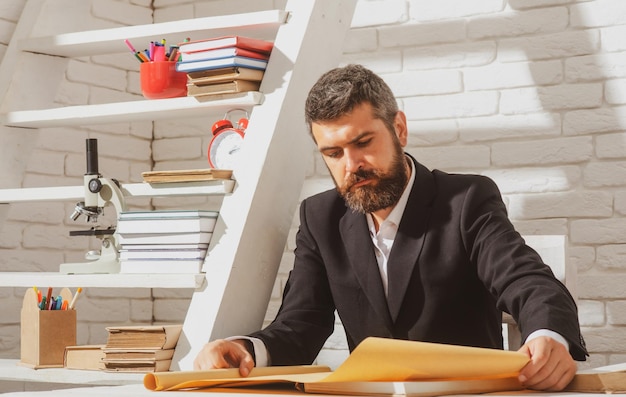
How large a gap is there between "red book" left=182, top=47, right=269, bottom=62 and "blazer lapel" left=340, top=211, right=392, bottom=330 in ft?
1.59

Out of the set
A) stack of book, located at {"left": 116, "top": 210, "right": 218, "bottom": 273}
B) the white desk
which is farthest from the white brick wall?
the white desk

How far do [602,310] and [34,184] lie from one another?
1824 mm

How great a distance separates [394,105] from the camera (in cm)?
212

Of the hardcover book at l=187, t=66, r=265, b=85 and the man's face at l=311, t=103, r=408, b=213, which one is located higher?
the hardcover book at l=187, t=66, r=265, b=85

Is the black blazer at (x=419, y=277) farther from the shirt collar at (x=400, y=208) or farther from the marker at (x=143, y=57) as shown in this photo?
the marker at (x=143, y=57)

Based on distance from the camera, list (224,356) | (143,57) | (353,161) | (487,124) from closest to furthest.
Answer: (224,356) → (353,161) → (143,57) → (487,124)

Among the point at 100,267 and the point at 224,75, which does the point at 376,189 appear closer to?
the point at 224,75

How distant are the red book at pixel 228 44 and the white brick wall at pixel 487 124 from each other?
2.18 ft

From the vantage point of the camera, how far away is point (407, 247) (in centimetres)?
208

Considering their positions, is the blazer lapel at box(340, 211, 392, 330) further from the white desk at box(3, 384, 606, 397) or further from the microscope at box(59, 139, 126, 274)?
the white desk at box(3, 384, 606, 397)

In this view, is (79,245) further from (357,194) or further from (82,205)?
(357,194)

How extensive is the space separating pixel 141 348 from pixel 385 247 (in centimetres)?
64

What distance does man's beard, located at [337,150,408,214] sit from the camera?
203 cm

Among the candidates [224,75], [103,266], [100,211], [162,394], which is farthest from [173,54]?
[162,394]
